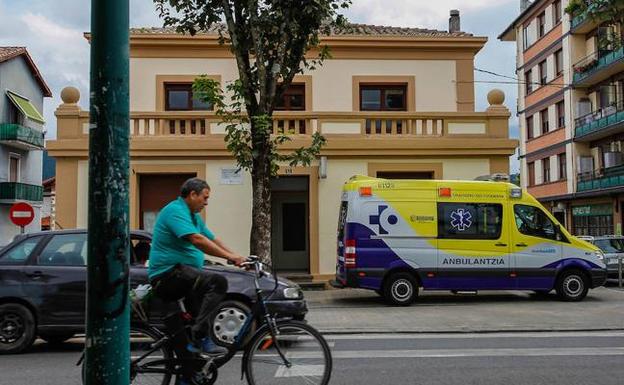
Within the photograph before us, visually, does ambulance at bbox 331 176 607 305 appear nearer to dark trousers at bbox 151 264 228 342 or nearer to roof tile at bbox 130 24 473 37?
roof tile at bbox 130 24 473 37

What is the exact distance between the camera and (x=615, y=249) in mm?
21016

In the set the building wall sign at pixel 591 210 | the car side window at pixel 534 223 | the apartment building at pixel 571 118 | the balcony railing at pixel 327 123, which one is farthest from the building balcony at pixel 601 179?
the car side window at pixel 534 223

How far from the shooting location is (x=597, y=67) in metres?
38.2

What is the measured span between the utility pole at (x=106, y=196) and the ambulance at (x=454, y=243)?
10920 millimetres

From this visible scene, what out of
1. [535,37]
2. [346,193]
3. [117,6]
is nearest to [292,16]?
[346,193]

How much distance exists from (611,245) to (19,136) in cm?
3132

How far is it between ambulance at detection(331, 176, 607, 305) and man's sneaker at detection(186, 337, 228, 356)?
8.37 m

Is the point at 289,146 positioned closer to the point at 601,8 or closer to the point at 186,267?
the point at 601,8

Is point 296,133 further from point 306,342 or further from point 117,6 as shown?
point 117,6

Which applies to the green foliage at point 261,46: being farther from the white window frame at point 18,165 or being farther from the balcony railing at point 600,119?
the white window frame at point 18,165

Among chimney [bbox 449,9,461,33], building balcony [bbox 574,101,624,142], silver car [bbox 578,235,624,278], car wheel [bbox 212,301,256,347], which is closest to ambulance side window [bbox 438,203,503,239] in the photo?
car wheel [bbox 212,301,256,347]

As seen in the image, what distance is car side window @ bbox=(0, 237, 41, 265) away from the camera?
880 cm

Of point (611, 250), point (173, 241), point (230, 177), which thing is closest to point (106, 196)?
point (173, 241)

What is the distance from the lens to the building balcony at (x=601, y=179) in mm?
36031
